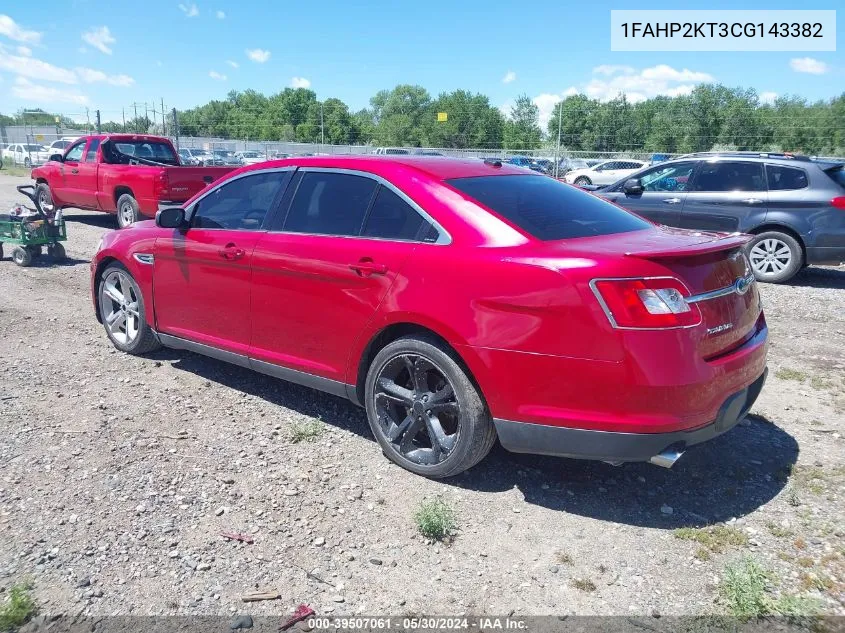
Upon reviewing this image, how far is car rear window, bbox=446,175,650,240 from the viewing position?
3.61 metres

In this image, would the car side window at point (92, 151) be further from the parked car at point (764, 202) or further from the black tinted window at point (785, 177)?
the black tinted window at point (785, 177)

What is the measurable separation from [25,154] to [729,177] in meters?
39.7

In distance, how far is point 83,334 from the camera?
20.9ft

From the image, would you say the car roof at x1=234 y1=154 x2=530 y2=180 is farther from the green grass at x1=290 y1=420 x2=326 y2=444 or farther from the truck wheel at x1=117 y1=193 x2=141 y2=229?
the truck wheel at x1=117 y1=193 x2=141 y2=229

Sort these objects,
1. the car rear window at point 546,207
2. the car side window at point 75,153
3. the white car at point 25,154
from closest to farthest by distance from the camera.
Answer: the car rear window at point 546,207 < the car side window at point 75,153 < the white car at point 25,154

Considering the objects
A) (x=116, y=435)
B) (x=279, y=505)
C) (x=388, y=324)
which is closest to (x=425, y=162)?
(x=388, y=324)

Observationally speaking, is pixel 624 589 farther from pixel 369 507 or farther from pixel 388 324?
pixel 388 324

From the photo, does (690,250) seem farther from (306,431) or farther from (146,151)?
(146,151)

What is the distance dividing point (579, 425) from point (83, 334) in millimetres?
5041

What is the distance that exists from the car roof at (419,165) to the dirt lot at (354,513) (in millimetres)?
1640

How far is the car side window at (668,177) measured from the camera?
10.1 metres

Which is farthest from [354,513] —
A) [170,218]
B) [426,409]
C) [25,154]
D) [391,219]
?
[25,154]

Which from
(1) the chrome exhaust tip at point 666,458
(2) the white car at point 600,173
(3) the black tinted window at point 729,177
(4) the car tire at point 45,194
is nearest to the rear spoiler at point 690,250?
(1) the chrome exhaust tip at point 666,458

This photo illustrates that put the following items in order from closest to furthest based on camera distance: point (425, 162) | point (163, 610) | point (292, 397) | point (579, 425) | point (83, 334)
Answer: point (163, 610) → point (579, 425) → point (425, 162) → point (292, 397) → point (83, 334)
